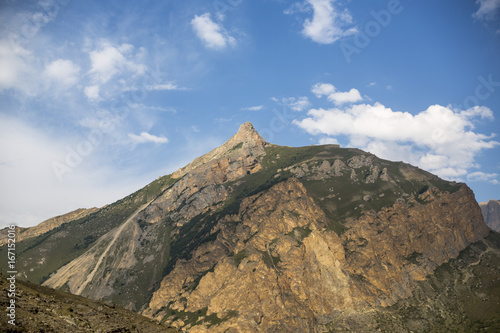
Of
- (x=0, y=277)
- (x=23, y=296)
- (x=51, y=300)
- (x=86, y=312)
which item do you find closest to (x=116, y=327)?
(x=86, y=312)

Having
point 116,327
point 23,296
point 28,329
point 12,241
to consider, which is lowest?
point 116,327

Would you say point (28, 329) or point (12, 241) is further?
point (12, 241)

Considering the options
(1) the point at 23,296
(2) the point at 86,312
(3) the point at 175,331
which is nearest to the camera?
(1) the point at 23,296

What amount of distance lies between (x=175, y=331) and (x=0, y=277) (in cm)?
2845

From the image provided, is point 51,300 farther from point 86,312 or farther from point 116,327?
point 116,327

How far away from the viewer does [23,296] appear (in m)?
43.0

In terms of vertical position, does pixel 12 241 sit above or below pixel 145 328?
above

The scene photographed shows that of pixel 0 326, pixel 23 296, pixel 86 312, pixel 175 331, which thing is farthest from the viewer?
pixel 175 331

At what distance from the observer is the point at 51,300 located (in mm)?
47719

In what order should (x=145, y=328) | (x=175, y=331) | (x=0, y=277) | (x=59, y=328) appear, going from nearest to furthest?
(x=59, y=328), (x=0, y=277), (x=145, y=328), (x=175, y=331)

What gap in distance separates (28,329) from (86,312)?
14651mm

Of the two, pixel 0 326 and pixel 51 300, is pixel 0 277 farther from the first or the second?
pixel 0 326

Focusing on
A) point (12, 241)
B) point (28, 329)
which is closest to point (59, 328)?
point (28, 329)

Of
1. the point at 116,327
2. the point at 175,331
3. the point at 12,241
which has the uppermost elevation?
the point at 12,241
